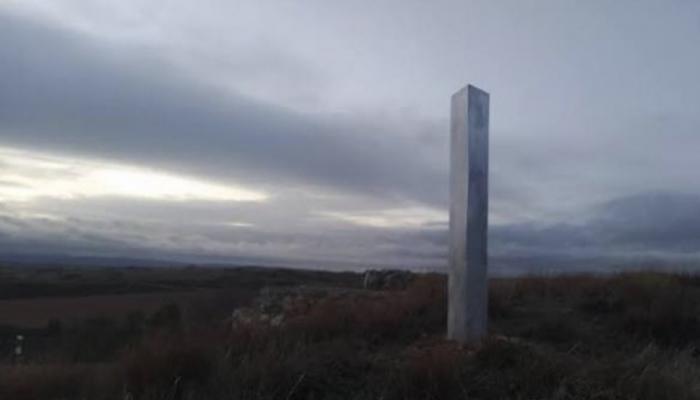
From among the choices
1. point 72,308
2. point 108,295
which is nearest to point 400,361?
point 72,308

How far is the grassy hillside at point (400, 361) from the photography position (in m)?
8.95

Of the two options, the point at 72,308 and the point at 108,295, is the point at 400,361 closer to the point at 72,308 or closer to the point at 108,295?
the point at 72,308

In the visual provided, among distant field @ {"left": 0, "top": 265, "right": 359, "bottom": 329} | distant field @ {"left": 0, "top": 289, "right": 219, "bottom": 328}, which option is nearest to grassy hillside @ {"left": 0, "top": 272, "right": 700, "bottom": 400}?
distant field @ {"left": 0, "top": 265, "right": 359, "bottom": 329}

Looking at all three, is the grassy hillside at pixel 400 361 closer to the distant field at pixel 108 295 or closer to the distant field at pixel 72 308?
the distant field at pixel 108 295

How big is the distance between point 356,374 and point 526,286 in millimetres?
10297

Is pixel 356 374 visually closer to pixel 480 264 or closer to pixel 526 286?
pixel 480 264

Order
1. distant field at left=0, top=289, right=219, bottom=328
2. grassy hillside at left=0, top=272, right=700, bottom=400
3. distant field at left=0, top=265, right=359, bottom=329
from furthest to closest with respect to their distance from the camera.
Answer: distant field at left=0, top=289, right=219, bottom=328
distant field at left=0, top=265, right=359, bottom=329
grassy hillside at left=0, top=272, right=700, bottom=400

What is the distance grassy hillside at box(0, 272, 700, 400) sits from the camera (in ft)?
29.3

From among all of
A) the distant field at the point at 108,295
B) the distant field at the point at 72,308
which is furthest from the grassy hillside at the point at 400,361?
the distant field at the point at 72,308

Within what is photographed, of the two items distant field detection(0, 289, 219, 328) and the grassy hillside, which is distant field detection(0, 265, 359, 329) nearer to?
distant field detection(0, 289, 219, 328)

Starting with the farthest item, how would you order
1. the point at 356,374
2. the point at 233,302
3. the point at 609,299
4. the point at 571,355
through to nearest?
the point at 233,302, the point at 609,299, the point at 571,355, the point at 356,374

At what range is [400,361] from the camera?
10703 mm

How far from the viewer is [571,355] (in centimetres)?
1115

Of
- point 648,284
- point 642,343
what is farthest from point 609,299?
point 642,343
